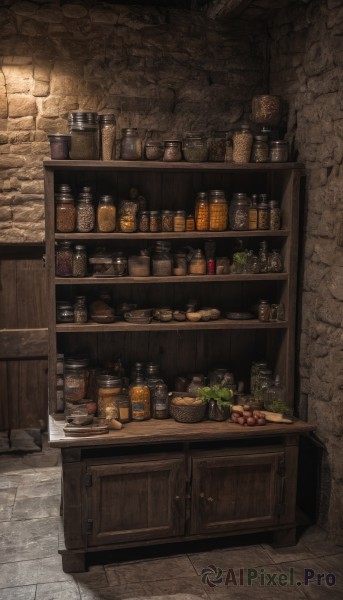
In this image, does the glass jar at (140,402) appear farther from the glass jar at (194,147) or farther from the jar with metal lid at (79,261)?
the glass jar at (194,147)

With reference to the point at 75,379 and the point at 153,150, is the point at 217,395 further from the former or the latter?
the point at 153,150

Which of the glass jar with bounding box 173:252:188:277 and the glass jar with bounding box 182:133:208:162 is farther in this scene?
the glass jar with bounding box 173:252:188:277

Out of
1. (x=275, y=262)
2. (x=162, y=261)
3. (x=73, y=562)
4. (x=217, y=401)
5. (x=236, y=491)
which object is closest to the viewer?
(x=73, y=562)

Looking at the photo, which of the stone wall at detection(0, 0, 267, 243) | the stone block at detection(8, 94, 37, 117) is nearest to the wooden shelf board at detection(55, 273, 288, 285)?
the stone wall at detection(0, 0, 267, 243)

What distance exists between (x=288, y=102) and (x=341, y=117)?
646 millimetres

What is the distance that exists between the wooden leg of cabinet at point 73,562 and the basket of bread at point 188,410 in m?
0.88

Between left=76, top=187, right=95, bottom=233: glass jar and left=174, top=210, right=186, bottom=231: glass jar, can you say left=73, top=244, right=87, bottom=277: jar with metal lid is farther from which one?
left=174, top=210, right=186, bottom=231: glass jar

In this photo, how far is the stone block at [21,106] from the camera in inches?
165

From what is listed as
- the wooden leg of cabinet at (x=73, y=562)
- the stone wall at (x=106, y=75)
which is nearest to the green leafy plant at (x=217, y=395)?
the wooden leg of cabinet at (x=73, y=562)

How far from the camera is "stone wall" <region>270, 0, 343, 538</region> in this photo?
357 centimetres

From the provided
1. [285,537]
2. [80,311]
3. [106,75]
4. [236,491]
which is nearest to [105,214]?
[80,311]

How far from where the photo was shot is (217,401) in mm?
3709

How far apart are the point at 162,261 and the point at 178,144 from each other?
26.5 inches

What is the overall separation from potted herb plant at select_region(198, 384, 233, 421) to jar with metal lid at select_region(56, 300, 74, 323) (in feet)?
2.82
